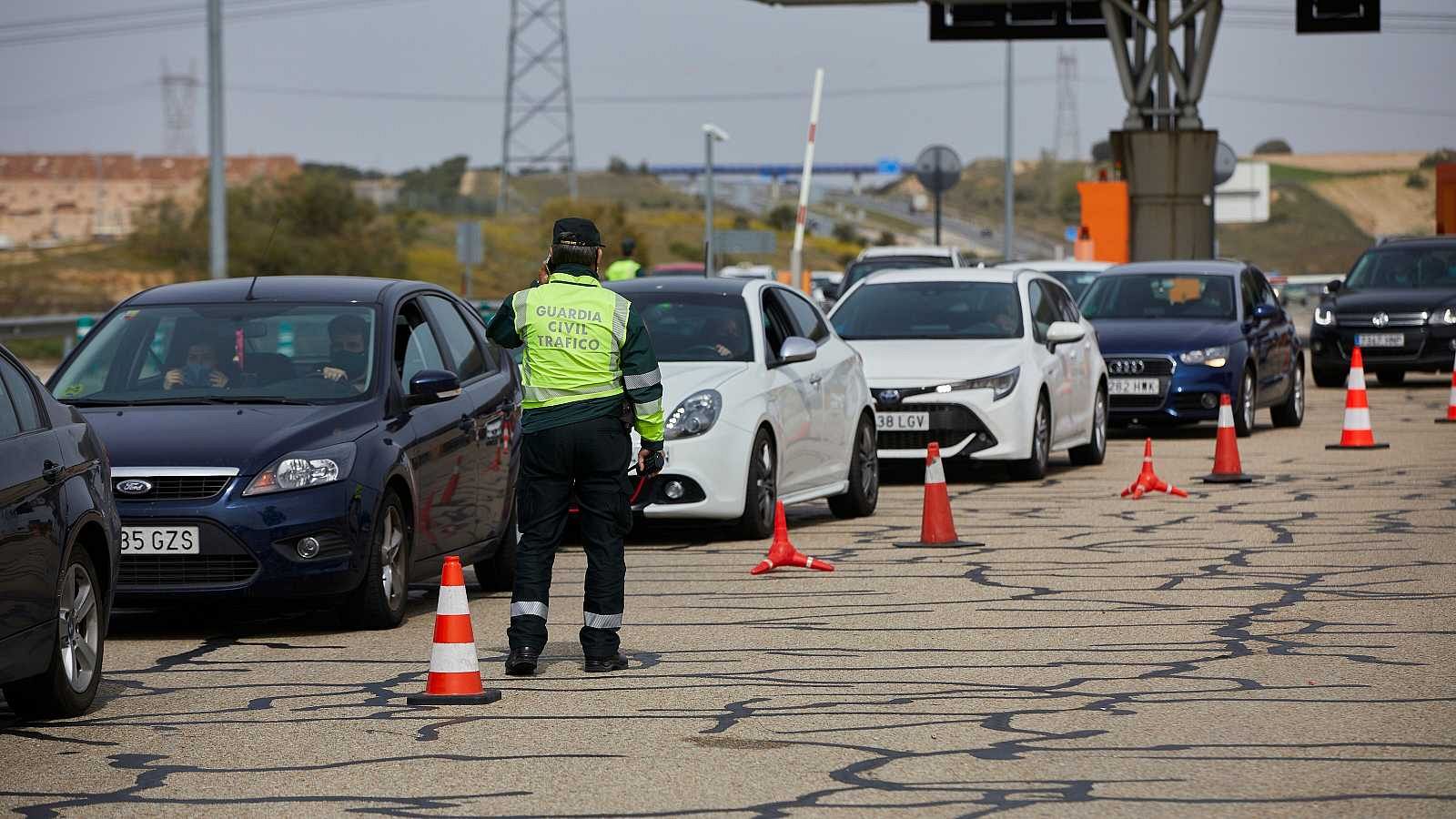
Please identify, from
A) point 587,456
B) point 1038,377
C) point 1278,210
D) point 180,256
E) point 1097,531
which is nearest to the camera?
point 587,456

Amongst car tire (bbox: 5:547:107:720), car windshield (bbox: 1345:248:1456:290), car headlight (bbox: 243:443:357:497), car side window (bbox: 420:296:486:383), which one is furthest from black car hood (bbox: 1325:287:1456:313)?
car tire (bbox: 5:547:107:720)

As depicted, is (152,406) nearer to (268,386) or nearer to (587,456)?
(268,386)

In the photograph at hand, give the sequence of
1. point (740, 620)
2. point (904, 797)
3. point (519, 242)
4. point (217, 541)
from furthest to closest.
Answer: point (519, 242) → point (740, 620) → point (217, 541) → point (904, 797)

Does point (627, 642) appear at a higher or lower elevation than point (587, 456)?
lower

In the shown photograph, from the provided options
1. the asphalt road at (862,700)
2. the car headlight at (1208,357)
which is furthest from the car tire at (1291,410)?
the asphalt road at (862,700)

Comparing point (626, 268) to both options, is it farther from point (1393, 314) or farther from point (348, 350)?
point (348, 350)

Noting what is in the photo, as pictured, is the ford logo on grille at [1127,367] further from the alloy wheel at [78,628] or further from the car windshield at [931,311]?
the alloy wheel at [78,628]

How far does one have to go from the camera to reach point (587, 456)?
8.92 meters

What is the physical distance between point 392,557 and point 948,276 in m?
9.46

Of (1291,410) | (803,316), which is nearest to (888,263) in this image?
(1291,410)

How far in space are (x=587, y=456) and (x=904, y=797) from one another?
111 inches

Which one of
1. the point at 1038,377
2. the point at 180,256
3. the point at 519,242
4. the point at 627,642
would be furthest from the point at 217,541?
the point at 519,242

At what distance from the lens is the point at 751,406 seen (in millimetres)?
13766

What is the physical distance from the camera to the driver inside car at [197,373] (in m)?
10.8
